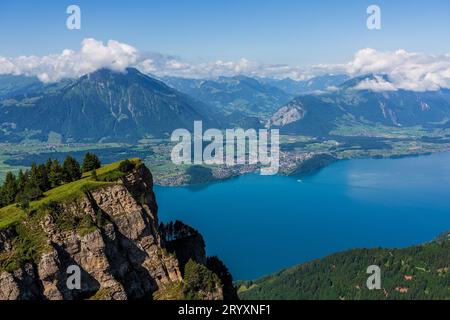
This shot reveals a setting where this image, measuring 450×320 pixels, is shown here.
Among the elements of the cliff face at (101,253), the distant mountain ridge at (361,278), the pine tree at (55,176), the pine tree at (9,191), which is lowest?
the distant mountain ridge at (361,278)

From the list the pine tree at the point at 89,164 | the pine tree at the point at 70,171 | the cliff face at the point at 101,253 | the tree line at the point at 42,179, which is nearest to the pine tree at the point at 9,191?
the tree line at the point at 42,179

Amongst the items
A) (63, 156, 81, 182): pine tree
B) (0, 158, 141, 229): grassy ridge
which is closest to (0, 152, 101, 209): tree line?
(63, 156, 81, 182): pine tree

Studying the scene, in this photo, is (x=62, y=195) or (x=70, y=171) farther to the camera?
(x=70, y=171)

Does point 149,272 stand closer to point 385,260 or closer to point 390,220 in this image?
point 385,260

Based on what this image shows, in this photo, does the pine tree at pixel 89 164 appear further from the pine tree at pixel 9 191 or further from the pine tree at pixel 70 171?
the pine tree at pixel 9 191

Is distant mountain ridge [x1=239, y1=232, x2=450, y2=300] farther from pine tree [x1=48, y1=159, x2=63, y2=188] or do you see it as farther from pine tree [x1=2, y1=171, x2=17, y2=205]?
pine tree [x1=2, y1=171, x2=17, y2=205]

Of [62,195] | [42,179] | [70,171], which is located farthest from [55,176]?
[62,195]

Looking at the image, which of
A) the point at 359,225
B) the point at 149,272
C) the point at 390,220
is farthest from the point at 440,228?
the point at 149,272

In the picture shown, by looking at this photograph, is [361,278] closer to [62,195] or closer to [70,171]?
[70,171]
